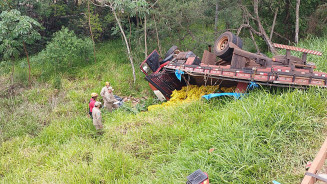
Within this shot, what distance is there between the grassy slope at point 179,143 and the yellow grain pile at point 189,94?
0.69 metres

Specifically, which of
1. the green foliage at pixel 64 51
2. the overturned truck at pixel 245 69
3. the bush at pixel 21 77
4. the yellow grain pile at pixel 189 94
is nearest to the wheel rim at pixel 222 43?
the overturned truck at pixel 245 69

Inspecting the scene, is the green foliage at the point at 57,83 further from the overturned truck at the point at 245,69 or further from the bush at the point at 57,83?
the overturned truck at the point at 245,69

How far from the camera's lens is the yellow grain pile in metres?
6.53

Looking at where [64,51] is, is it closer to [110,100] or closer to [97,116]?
[110,100]

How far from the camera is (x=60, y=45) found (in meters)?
9.91

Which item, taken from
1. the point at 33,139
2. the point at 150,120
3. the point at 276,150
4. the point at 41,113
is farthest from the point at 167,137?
the point at 41,113

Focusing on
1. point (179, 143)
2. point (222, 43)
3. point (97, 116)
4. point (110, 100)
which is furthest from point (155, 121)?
point (222, 43)

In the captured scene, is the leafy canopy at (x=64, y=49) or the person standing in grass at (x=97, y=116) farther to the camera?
the leafy canopy at (x=64, y=49)

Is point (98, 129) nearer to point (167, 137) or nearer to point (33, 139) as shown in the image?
point (33, 139)

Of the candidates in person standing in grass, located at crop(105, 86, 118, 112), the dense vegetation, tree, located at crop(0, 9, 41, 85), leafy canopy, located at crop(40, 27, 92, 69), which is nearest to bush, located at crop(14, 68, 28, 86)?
the dense vegetation

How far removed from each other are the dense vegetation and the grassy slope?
2cm

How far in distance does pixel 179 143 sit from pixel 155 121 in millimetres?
1137

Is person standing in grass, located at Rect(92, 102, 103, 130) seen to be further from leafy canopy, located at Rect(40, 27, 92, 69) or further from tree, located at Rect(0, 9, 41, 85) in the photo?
leafy canopy, located at Rect(40, 27, 92, 69)

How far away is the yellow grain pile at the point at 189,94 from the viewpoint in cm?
653
